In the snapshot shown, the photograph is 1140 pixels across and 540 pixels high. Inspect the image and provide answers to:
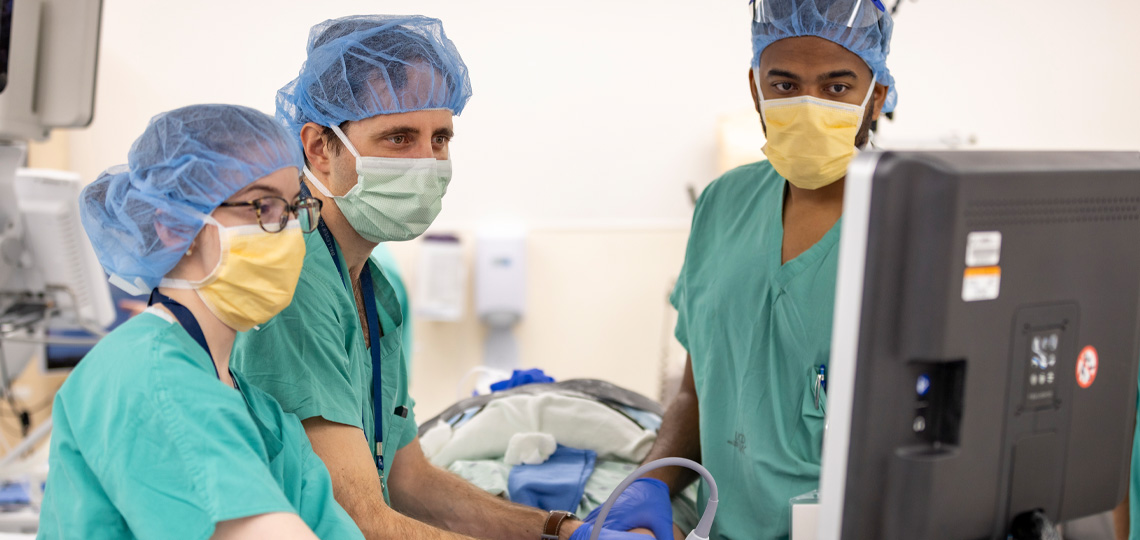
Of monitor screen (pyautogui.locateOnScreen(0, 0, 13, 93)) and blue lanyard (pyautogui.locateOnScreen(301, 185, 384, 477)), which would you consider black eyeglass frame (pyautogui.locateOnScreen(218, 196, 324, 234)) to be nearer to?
blue lanyard (pyautogui.locateOnScreen(301, 185, 384, 477))

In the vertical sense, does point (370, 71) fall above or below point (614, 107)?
below

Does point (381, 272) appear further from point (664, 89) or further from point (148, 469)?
point (664, 89)

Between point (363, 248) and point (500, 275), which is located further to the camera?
point (500, 275)

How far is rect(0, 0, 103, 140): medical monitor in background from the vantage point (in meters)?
2.21

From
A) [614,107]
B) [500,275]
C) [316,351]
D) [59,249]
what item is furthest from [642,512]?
[614,107]

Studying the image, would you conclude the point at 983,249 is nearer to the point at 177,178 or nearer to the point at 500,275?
the point at 177,178

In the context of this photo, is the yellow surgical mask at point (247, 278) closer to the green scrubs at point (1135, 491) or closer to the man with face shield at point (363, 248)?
the man with face shield at point (363, 248)

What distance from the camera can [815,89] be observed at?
135 centimetres

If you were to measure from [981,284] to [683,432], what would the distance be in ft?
2.99

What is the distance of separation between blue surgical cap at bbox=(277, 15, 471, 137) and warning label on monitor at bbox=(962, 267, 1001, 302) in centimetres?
→ 85

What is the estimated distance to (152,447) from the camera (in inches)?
34.4

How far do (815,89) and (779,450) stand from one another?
58 centimetres

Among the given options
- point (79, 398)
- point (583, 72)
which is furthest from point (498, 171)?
point (79, 398)

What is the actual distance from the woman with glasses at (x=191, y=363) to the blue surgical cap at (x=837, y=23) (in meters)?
0.79
